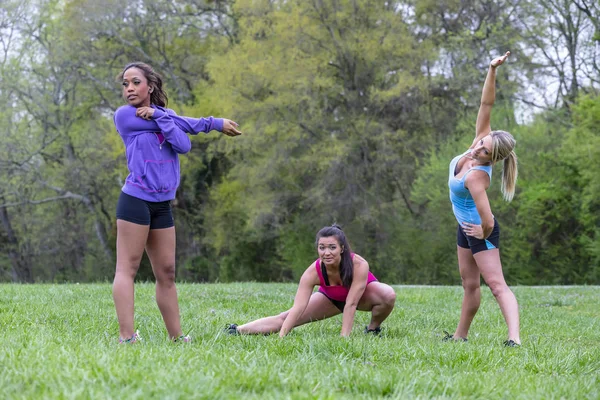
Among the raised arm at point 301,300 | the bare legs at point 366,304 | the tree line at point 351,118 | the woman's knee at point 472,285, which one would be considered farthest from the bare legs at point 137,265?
the tree line at point 351,118

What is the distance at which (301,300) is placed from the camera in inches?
252

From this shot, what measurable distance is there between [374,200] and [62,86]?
18475mm

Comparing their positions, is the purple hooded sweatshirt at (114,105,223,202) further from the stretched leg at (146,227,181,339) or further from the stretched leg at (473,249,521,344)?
the stretched leg at (473,249,521,344)

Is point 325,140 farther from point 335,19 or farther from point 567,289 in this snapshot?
point 567,289

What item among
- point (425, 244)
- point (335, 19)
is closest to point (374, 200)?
point (425, 244)

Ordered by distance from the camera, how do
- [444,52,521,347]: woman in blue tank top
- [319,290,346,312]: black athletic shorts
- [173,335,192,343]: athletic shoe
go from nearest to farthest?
[173,335,192,343]: athletic shoe
[444,52,521,347]: woman in blue tank top
[319,290,346,312]: black athletic shorts

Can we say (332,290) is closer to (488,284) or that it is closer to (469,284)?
(469,284)

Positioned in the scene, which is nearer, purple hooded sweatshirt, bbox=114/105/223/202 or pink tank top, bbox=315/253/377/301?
purple hooded sweatshirt, bbox=114/105/223/202

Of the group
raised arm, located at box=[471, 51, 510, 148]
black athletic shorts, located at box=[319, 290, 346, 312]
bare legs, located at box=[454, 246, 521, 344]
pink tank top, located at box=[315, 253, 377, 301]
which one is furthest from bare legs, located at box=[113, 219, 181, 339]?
raised arm, located at box=[471, 51, 510, 148]

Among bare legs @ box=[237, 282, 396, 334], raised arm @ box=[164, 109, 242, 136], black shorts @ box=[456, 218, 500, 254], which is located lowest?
bare legs @ box=[237, 282, 396, 334]

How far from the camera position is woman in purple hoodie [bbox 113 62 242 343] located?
5199 mm

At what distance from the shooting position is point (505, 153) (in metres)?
6.23

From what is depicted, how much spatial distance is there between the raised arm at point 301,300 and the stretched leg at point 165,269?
978 millimetres

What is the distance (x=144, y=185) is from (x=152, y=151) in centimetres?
25
